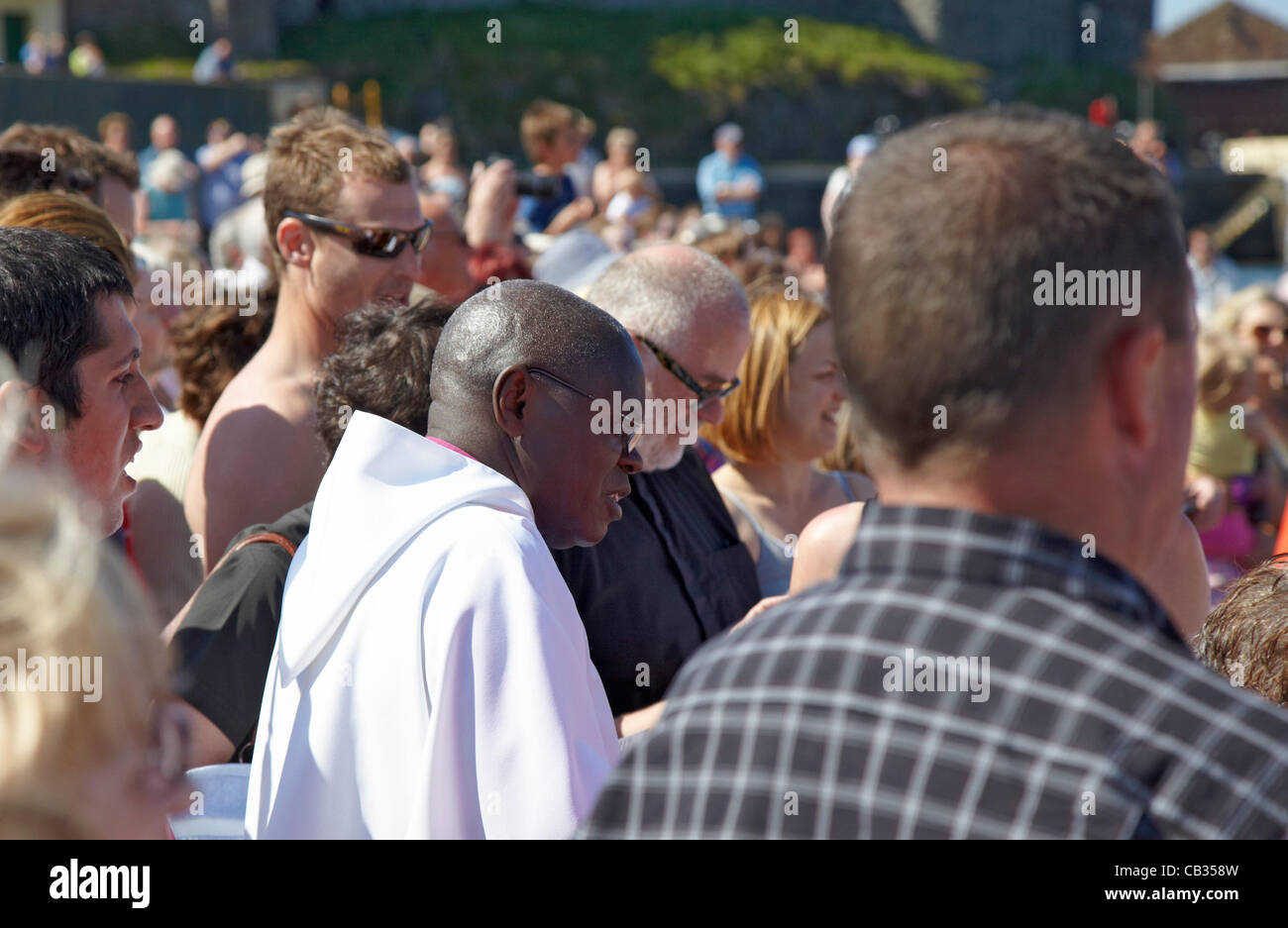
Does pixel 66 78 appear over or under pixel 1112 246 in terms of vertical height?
over

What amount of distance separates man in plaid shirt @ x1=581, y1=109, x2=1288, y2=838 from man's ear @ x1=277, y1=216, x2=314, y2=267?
249 cm

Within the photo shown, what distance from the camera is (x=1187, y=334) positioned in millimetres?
1249

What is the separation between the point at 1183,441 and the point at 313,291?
2.61 meters

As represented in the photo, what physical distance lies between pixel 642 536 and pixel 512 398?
0.87 m

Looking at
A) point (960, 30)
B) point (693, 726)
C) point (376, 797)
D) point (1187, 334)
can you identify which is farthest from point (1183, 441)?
point (960, 30)

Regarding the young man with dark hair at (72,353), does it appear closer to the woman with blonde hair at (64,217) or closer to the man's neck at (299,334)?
the woman with blonde hair at (64,217)

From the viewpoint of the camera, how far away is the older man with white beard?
290 centimetres

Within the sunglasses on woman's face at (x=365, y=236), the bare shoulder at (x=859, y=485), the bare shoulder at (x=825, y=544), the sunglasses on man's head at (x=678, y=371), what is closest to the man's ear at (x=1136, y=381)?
the bare shoulder at (x=825, y=544)

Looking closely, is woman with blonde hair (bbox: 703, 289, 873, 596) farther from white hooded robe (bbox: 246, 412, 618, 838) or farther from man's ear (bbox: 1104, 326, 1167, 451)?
man's ear (bbox: 1104, 326, 1167, 451)

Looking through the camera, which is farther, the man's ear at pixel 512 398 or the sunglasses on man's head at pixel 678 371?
the sunglasses on man's head at pixel 678 371

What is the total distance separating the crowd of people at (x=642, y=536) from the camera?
3.83 feet

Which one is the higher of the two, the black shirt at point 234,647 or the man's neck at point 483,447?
the man's neck at point 483,447
